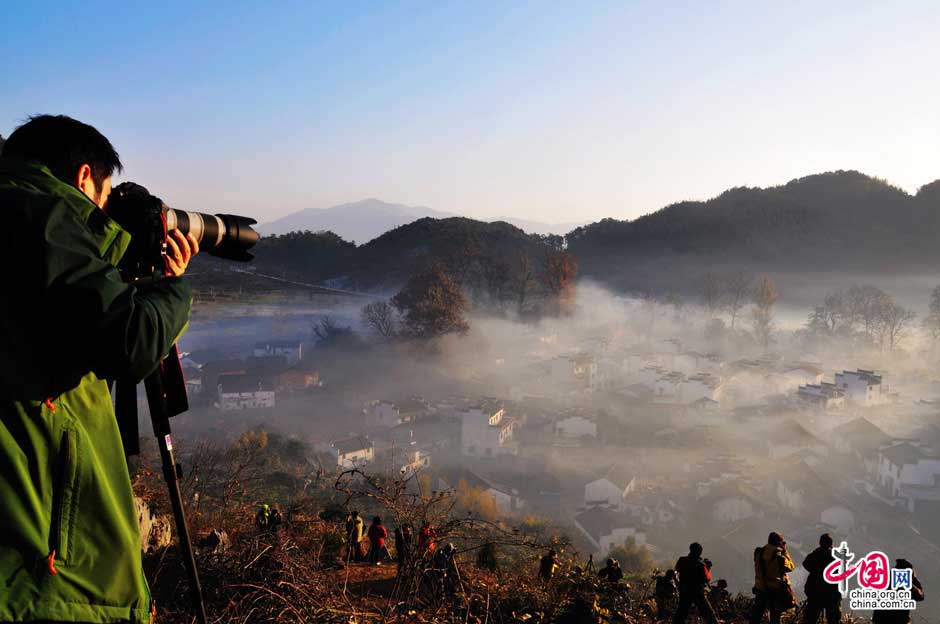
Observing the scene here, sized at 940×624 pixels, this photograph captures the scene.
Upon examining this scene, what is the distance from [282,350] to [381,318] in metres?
5.07

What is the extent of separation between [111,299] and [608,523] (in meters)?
15.8

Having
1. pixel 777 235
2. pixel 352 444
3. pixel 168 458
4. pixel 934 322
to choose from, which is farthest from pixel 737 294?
pixel 168 458

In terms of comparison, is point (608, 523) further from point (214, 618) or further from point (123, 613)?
point (123, 613)

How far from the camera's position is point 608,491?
16953 millimetres

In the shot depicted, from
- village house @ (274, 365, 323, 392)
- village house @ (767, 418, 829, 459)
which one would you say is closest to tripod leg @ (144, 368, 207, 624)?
village house @ (767, 418, 829, 459)

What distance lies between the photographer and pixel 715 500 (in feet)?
55.3

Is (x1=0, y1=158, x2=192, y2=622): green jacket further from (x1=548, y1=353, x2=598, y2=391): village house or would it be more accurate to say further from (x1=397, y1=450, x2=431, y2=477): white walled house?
(x1=548, y1=353, x2=598, y2=391): village house

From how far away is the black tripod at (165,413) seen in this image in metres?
1.30

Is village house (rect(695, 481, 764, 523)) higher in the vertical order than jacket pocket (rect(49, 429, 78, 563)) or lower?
lower

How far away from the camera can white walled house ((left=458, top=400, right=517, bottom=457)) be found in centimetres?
1986

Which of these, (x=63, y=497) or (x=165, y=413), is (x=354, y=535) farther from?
(x=63, y=497)

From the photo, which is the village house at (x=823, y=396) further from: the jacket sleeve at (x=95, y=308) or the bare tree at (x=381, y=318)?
the jacket sleeve at (x=95, y=308)

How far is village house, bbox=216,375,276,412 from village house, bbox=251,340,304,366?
483 cm

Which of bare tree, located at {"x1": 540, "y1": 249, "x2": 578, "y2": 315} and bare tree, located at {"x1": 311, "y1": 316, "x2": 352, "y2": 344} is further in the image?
bare tree, located at {"x1": 540, "y1": 249, "x2": 578, "y2": 315}
